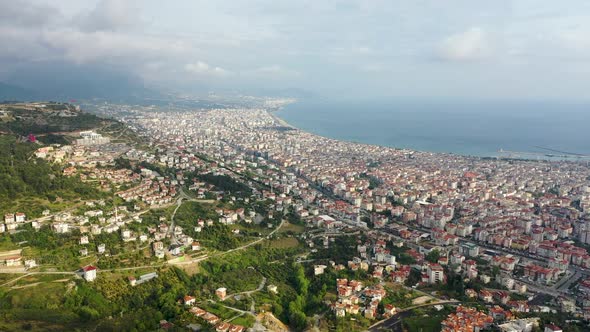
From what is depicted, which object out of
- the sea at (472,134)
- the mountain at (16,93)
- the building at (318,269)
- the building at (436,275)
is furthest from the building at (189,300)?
Answer: the mountain at (16,93)

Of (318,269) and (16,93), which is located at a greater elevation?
(16,93)

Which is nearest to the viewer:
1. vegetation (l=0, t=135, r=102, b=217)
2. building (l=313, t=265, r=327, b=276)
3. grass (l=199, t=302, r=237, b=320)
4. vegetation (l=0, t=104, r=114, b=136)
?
grass (l=199, t=302, r=237, b=320)

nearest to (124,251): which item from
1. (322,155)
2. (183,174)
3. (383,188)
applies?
(183,174)

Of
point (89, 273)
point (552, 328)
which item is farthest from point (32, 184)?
point (552, 328)

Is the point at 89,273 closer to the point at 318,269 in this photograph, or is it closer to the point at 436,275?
the point at 318,269

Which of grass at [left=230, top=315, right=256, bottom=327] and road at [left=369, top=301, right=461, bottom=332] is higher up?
grass at [left=230, top=315, right=256, bottom=327]

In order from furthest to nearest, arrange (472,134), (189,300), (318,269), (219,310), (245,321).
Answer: (472,134) < (318,269) < (189,300) < (219,310) < (245,321)

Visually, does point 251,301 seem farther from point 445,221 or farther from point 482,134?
point 482,134

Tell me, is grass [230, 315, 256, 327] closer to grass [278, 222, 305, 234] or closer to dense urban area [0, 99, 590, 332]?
dense urban area [0, 99, 590, 332]

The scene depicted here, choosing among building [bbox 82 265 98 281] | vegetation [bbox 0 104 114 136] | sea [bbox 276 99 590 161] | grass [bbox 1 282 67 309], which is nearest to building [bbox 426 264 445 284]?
building [bbox 82 265 98 281]
